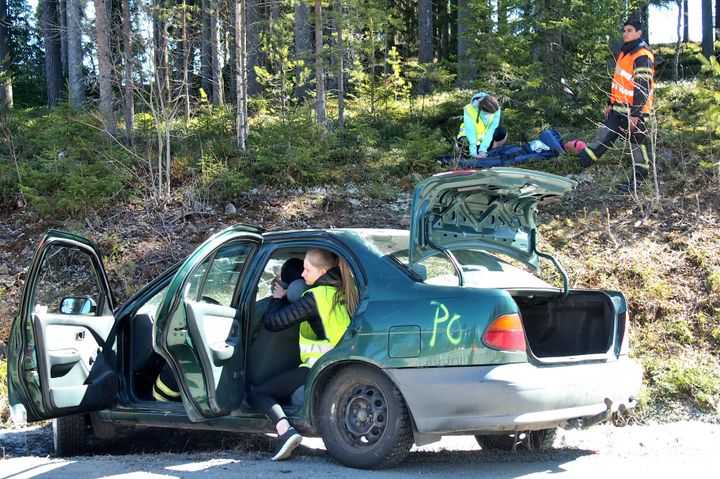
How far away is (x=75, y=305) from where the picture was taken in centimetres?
593

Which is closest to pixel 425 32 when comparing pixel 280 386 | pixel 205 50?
pixel 205 50

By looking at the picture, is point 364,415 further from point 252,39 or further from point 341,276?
point 252,39

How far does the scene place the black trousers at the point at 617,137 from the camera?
36.4ft

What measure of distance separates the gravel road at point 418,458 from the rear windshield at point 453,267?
123 cm

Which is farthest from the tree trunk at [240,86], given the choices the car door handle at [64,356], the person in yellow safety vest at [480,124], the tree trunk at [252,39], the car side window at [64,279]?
the car door handle at [64,356]

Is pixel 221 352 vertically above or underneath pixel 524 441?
above

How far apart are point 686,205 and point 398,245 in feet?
22.6

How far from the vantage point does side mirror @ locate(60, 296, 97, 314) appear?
5.84 m

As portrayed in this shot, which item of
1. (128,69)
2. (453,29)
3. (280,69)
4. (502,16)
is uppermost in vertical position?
(453,29)

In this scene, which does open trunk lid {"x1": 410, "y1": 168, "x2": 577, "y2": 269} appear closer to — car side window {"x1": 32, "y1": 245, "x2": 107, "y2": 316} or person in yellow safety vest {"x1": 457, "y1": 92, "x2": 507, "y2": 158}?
car side window {"x1": 32, "y1": 245, "x2": 107, "y2": 316}

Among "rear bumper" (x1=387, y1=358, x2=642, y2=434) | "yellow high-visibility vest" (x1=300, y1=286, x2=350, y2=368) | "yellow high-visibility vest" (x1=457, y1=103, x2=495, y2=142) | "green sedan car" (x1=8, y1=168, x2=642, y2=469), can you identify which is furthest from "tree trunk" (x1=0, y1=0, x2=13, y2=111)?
"rear bumper" (x1=387, y1=358, x2=642, y2=434)

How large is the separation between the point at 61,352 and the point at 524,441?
3543mm

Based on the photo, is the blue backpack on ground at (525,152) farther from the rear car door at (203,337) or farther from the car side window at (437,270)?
the rear car door at (203,337)

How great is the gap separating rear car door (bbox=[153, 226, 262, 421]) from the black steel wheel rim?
2.79 feet
